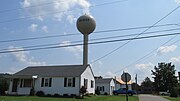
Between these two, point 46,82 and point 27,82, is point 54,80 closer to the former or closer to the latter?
point 46,82

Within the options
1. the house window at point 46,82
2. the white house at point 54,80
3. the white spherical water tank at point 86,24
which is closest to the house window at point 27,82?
Result: the white house at point 54,80

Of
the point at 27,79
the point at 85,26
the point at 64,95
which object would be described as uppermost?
the point at 85,26

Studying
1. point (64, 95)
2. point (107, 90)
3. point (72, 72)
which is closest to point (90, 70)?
point (72, 72)

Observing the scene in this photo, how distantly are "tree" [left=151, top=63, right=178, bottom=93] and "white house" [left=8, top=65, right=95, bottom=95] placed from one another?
50606mm

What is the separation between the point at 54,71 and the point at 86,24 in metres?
13.9

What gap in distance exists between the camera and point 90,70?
4309cm

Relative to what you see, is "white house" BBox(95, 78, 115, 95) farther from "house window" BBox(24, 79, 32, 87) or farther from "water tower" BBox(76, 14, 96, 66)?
"house window" BBox(24, 79, 32, 87)

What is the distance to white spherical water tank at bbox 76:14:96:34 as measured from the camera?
168ft

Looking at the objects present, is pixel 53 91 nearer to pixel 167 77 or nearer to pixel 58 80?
pixel 58 80

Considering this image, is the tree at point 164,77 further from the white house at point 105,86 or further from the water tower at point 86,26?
Result: the water tower at point 86,26

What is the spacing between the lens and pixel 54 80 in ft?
128

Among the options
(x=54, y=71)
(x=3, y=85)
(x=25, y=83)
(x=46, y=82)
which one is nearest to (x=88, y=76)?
(x=54, y=71)

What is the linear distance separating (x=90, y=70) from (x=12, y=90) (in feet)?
43.5

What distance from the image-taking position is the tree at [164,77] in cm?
8675
